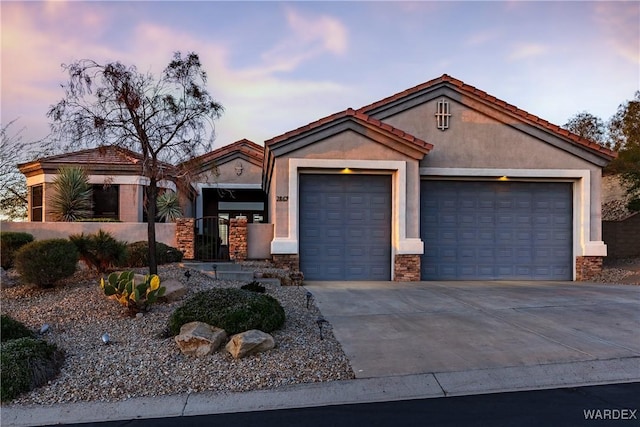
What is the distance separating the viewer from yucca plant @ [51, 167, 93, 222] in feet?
54.7

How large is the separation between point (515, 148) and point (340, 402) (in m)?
11.6

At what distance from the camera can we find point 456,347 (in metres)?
6.42

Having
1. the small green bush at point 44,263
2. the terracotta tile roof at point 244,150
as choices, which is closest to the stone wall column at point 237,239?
the small green bush at point 44,263

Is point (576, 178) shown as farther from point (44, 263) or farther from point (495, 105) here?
point (44, 263)

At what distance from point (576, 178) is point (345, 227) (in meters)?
7.31

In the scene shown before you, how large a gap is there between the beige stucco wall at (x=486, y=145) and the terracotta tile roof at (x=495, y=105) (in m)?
0.31

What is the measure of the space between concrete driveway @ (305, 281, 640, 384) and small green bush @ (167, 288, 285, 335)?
108 centimetres

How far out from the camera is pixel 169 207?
18.6 metres

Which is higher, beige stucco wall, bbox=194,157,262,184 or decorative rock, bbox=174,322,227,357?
beige stucco wall, bbox=194,157,262,184

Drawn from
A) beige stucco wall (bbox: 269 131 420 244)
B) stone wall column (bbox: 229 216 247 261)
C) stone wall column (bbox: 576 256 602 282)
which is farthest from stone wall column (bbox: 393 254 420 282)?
stone wall column (bbox: 576 256 602 282)

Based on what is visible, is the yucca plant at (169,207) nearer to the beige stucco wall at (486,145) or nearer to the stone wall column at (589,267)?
the beige stucco wall at (486,145)

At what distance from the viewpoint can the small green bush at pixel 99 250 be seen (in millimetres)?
10116

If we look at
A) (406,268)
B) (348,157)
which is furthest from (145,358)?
(406,268)

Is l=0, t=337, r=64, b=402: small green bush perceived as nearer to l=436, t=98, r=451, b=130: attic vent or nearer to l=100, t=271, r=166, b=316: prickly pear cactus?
l=100, t=271, r=166, b=316: prickly pear cactus
